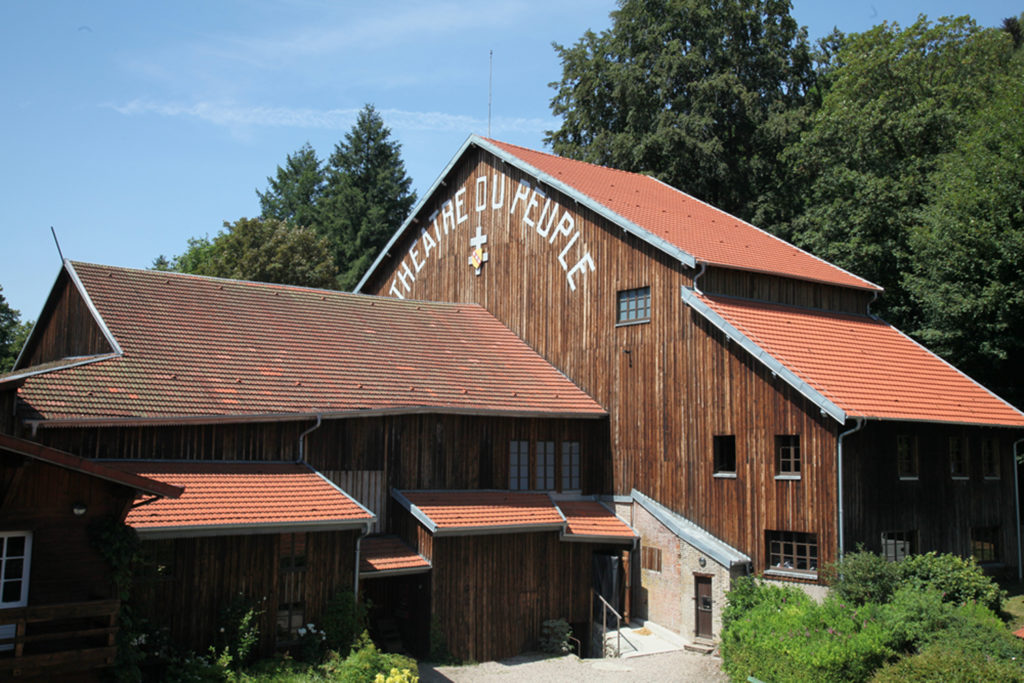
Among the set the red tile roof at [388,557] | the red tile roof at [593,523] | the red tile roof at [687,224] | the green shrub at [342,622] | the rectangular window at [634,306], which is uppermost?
the red tile roof at [687,224]

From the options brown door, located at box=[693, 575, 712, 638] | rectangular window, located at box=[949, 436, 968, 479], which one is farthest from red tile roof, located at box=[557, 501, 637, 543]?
rectangular window, located at box=[949, 436, 968, 479]

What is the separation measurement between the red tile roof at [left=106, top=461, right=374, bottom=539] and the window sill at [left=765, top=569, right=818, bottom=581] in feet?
29.9

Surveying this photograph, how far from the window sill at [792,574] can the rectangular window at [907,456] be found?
339cm

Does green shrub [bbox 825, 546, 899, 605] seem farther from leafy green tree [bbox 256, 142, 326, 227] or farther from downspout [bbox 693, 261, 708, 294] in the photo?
leafy green tree [bbox 256, 142, 326, 227]

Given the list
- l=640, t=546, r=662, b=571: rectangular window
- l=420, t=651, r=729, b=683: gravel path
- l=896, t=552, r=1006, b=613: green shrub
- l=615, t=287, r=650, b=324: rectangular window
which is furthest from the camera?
l=615, t=287, r=650, b=324: rectangular window

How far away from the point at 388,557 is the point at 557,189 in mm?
12315

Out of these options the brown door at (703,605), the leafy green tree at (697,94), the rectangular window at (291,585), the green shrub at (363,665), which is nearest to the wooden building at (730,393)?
the brown door at (703,605)

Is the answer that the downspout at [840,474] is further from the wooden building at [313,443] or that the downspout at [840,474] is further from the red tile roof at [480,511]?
the red tile roof at [480,511]

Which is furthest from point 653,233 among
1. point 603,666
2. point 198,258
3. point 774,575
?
point 198,258

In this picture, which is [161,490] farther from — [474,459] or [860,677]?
[860,677]

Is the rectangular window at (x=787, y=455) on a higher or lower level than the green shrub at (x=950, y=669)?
higher

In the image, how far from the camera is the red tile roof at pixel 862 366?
20797mm

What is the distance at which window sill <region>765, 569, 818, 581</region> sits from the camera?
20.0 meters

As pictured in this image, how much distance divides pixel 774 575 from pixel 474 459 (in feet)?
24.4
